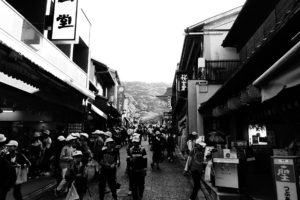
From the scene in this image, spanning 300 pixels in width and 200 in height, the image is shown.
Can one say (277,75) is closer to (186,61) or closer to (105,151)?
(105,151)

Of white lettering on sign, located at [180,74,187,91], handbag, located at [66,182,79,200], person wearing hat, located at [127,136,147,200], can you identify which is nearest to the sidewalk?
handbag, located at [66,182,79,200]

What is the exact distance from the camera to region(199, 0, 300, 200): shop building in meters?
3.96

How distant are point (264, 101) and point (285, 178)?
6.28 ft

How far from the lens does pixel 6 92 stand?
26.9 feet

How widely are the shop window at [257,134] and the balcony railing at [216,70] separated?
411 cm

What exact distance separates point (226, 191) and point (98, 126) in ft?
55.5

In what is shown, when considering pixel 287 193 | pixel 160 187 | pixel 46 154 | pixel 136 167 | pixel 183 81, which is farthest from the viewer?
pixel 183 81

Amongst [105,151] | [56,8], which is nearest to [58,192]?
[105,151]

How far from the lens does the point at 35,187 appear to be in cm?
842

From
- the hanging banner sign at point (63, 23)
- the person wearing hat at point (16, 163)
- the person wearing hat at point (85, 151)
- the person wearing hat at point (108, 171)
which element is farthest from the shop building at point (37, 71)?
the person wearing hat at point (108, 171)

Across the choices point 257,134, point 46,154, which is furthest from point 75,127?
point 257,134

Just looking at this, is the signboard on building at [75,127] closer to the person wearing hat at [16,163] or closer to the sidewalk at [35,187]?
the sidewalk at [35,187]

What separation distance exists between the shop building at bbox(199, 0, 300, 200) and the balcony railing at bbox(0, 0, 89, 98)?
598cm

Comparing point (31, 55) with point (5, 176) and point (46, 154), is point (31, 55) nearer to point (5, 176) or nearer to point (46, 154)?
point (46, 154)
